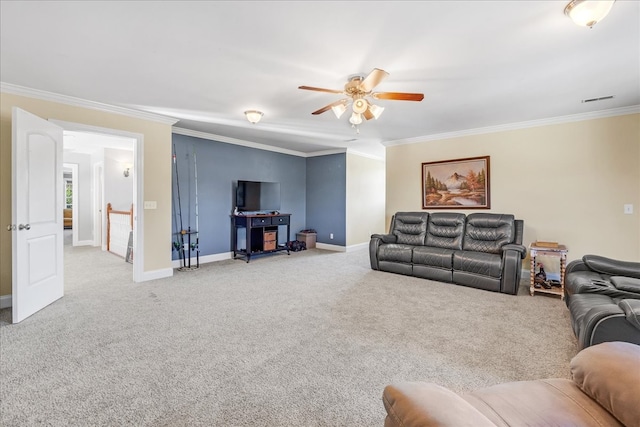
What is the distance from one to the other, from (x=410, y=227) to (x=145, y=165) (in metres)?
4.28

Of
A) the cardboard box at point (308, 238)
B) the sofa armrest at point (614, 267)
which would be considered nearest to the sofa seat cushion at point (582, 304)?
the sofa armrest at point (614, 267)

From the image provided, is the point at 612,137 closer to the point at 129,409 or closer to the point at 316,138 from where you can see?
the point at 316,138

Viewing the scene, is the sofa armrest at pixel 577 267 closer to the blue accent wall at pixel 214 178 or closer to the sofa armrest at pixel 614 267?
the sofa armrest at pixel 614 267

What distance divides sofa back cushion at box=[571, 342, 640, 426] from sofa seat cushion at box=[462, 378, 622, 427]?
1.5 inches

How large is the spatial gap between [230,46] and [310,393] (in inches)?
102

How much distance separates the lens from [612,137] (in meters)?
3.99

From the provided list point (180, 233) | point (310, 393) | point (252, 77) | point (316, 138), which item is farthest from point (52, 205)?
point (316, 138)

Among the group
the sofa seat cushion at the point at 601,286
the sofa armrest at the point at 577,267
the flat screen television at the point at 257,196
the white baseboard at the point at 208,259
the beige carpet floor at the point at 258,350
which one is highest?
the flat screen television at the point at 257,196

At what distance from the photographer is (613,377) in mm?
1008

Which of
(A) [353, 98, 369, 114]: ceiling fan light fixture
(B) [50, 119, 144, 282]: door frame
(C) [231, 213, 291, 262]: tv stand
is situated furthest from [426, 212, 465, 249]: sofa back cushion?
(B) [50, 119, 144, 282]: door frame

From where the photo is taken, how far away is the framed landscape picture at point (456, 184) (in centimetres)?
497

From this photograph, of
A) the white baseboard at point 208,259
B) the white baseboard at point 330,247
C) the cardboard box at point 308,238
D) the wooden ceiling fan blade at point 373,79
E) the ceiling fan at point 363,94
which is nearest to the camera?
the wooden ceiling fan blade at point 373,79

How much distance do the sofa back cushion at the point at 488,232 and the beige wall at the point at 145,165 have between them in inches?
181

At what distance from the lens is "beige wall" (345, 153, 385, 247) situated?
23.1 ft
